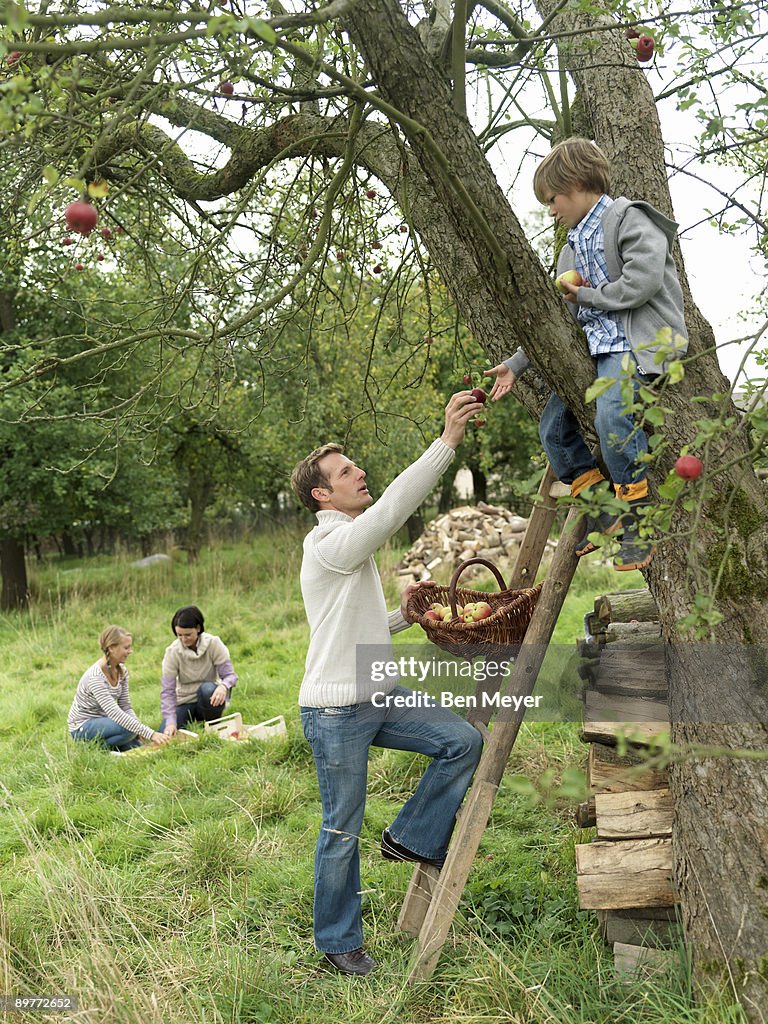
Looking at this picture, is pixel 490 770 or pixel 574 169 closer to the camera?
pixel 574 169

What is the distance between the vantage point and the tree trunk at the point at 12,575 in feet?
43.1

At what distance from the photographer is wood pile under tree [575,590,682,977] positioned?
303cm

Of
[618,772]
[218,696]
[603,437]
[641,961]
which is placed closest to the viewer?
[603,437]

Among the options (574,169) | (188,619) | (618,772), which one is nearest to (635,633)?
(618,772)

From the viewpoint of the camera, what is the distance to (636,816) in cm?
321

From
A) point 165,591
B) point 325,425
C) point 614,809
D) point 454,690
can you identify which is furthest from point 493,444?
point 614,809

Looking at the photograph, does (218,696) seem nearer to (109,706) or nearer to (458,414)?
(109,706)

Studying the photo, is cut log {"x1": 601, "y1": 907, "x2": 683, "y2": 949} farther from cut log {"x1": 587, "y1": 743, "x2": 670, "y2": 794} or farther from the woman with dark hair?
the woman with dark hair

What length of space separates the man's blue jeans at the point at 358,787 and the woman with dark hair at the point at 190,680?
3435 millimetres

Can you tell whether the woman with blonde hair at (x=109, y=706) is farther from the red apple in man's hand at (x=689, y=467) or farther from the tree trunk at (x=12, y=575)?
the tree trunk at (x=12, y=575)

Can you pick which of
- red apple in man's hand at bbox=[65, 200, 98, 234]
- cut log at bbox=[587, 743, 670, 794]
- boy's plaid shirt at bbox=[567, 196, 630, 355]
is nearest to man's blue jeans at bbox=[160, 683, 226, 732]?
cut log at bbox=[587, 743, 670, 794]

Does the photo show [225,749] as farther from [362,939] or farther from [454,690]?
[362,939]

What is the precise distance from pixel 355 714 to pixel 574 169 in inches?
74.3

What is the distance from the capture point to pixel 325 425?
511 inches
